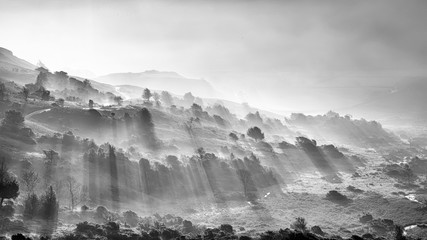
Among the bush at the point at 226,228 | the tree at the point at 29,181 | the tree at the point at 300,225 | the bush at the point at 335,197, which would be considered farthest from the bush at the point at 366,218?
the tree at the point at 29,181

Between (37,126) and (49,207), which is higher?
(37,126)

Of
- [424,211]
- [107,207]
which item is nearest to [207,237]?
[107,207]

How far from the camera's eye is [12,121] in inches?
4163

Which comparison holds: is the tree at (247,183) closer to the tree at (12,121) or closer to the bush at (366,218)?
the bush at (366,218)

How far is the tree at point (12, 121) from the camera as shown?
102062 mm

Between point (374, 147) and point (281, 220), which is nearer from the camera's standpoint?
point (281, 220)

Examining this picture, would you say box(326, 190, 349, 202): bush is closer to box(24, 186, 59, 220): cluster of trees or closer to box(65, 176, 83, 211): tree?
box(65, 176, 83, 211): tree

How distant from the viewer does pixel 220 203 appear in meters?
88.3

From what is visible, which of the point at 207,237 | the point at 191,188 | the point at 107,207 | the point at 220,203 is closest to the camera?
the point at 207,237

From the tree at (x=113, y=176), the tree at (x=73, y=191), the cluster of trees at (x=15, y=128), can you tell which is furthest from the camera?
the cluster of trees at (x=15, y=128)

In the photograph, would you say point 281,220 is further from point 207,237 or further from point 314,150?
point 314,150

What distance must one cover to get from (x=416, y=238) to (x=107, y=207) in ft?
219

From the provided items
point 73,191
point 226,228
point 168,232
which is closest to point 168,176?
point 73,191

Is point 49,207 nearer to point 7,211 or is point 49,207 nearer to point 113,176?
point 7,211
